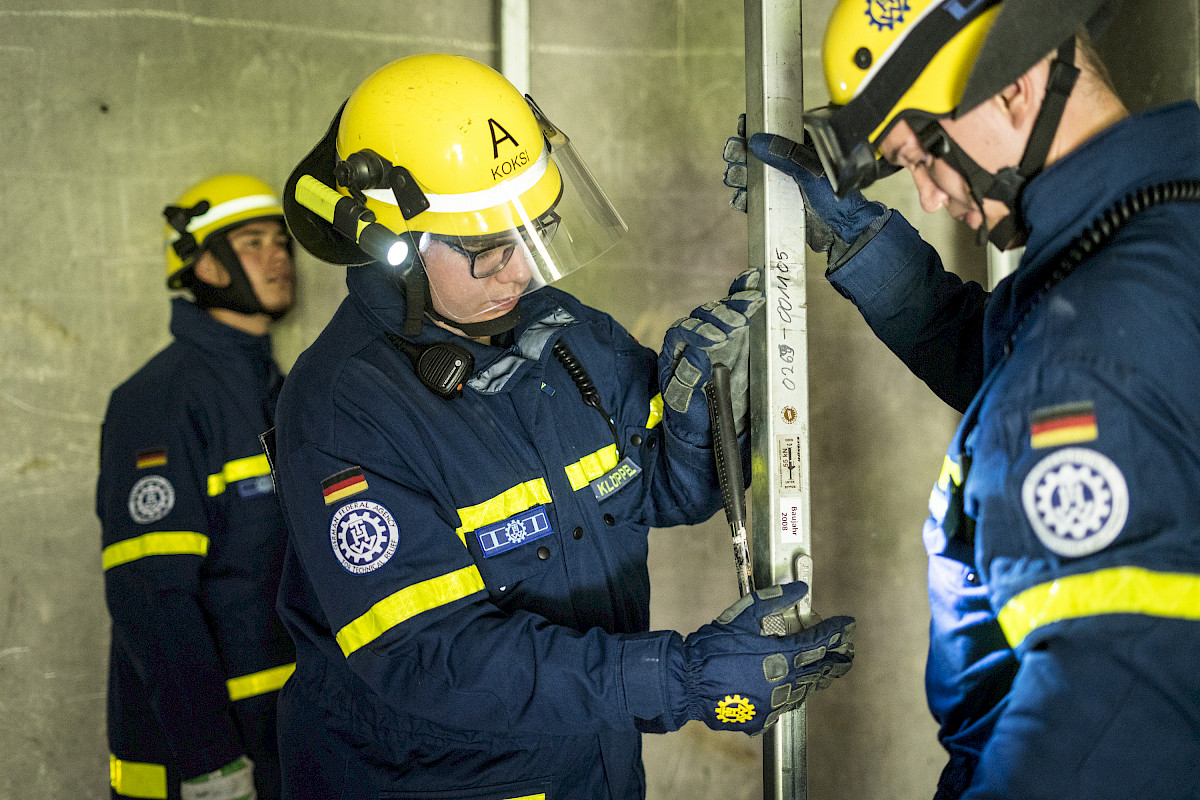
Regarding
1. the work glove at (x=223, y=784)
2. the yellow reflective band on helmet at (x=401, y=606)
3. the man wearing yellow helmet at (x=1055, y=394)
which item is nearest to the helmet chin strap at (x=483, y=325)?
the yellow reflective band on helmet at (x=401, y=606)

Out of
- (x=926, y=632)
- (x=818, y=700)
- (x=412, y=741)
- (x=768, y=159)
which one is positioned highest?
(x=768, y=159)

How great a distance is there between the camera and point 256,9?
2982mm

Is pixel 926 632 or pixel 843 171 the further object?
pixel 926 632

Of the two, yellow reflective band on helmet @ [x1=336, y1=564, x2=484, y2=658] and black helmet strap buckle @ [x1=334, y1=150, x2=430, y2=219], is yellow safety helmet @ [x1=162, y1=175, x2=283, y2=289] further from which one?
yellow reflective band on helmet @ [x1=336, y1=564, x2=484, y2=658]

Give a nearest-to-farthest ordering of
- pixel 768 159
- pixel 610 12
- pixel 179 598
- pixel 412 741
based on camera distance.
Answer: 1. pixel 768 159
2. pixel 412 741
3. pixel 179 598
4. pixel 610 12

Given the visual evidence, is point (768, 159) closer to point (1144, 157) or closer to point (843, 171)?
point (843, 171)

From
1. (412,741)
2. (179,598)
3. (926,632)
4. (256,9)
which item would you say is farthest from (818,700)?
(256,9)

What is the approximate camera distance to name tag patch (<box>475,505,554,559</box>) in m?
1.72

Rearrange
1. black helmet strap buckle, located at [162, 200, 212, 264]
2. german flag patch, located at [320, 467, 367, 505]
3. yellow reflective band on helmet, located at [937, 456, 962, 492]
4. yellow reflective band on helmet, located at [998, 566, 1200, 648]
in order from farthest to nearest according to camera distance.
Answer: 1. black helmet strap buckle, located at [162, 200, 212, 264]
2. german flag patch, located at [320, 467, 367, 505]
3. yellow reflective band on helmet, located at [937, 456, 962, 492]
4. yellow reflective band on helmet, located at [998, 566, 1200, 648]

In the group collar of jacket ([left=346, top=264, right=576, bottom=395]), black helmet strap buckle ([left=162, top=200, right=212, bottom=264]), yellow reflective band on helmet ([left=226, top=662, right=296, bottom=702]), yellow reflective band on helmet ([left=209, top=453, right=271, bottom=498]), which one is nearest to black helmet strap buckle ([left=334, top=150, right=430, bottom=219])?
collar of jacket ([left=346, top=264, right=576, bottom=395])

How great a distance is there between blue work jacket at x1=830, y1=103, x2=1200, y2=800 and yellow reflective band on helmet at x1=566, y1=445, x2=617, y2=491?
2.64 feet

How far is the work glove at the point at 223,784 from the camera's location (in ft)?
8.25

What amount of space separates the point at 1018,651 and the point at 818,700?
2.12 meters

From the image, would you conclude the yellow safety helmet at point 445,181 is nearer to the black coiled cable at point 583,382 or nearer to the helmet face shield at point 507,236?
the helmet face shield at point 507,236
